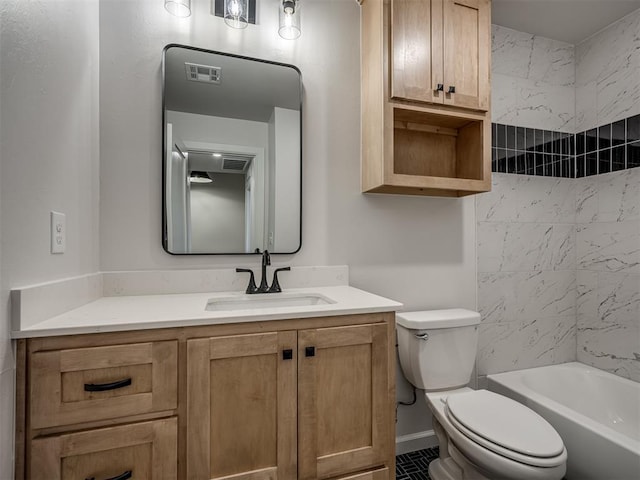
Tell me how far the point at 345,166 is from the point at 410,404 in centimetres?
140

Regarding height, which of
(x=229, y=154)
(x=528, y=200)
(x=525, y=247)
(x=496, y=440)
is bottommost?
(x=496, y=440)

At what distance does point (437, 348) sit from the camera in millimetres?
1682

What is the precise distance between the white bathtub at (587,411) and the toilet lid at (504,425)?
0.31 m

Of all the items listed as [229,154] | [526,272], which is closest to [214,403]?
[229,154]

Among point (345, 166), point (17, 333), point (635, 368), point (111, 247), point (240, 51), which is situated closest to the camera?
point (17, 333)

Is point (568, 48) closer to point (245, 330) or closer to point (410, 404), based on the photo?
point (410, 404)

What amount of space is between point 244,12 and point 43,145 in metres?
1.11

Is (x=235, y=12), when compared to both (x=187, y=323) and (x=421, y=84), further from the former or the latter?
(x=187, y=323)

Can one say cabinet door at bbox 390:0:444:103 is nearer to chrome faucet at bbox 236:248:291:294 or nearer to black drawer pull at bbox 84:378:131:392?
chrome faucet at bbox 236:248:291:294

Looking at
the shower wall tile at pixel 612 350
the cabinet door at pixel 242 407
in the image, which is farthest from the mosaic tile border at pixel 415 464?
the shower wall tile at pixel 612 350

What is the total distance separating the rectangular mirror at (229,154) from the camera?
5.06 ft

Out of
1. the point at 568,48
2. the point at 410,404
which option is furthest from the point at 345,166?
the point at 568,48

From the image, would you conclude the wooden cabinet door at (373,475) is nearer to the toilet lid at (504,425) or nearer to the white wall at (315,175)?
the toilet lid at (504,425)

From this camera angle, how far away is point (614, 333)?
2.10 meters
